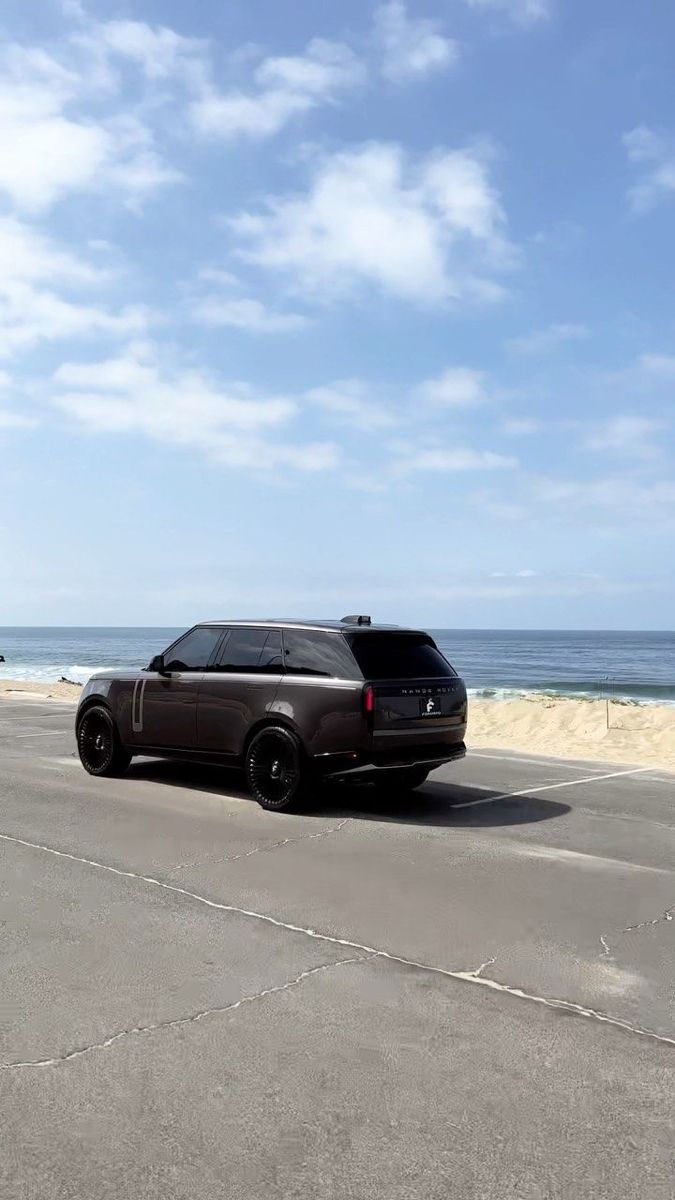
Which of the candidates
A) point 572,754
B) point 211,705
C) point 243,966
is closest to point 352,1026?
point 243,966

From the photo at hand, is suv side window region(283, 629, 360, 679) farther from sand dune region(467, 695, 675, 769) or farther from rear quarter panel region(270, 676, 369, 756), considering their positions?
sand dune region(467, 695, 675, 769)

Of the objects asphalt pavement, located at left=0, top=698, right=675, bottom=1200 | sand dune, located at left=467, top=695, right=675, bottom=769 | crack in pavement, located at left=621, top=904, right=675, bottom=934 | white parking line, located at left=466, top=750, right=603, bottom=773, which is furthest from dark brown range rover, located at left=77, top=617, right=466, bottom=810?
sand dune, located at left=467, top=695, right=675, bottom=769

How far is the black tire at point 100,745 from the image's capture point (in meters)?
11.0

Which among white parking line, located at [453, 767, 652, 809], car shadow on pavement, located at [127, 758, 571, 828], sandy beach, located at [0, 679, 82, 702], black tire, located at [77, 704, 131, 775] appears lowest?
sandy beach, located at [0, 679, 82, 702]

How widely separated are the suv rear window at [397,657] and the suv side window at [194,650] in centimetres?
184

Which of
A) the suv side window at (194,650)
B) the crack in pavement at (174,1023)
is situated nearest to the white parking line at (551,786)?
the suv side window at (194,650)

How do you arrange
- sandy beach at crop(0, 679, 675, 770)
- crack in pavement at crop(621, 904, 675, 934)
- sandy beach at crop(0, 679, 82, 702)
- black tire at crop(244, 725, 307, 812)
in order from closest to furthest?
crack in pavement at crop(621, 904, 675, 934) < black tire at crop(244, 725, 307, 812) < sandy beach at crop(0, 679, 675, 770) < sandy beach at crop(0, 679, 82, 702)

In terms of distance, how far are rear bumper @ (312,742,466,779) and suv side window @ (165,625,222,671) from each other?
199 cm

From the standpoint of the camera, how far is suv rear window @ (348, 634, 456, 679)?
913 cm

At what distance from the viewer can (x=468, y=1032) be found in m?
4.16

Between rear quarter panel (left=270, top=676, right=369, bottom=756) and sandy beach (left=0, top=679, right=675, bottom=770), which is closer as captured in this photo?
rear quarter panel (left=270, top=676, right=369, bottom=756)

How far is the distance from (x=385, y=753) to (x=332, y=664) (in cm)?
97

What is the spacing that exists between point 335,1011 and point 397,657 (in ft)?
17.1

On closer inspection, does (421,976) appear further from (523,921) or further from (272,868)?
(272,868)
